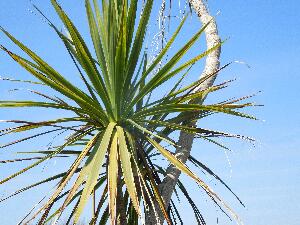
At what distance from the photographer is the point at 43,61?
11.3 feet

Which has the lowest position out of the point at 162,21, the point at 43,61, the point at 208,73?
the point at 43,61

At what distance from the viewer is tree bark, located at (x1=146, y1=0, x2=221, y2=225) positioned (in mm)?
3559

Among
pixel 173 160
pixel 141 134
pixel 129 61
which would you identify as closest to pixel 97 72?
pixel 129 61

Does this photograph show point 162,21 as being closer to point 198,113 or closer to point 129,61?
point 129,61

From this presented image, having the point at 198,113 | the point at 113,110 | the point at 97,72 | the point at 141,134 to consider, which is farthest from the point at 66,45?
the point at 198,113

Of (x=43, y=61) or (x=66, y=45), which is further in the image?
(x=66, y=45)

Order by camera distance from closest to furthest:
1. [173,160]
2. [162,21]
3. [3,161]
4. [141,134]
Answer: [173,160] < [3,161] < [141,134] < [162,21]

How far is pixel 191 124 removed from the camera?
373 cm

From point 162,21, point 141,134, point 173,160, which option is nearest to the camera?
point 173,160

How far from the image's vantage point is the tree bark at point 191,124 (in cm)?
356

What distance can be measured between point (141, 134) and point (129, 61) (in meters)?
0.56

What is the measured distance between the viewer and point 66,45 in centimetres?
373

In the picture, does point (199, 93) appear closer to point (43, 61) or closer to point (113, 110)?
point (113, 110)

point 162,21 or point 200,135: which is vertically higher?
point 162,21
